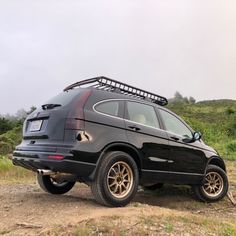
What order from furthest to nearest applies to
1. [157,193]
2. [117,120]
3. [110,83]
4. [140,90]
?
1. [157,193]
2. [140,90]
3. [110,83]
4. [117,120]

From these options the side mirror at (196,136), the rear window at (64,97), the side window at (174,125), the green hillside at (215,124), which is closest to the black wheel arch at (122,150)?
the rear window at (64,97)

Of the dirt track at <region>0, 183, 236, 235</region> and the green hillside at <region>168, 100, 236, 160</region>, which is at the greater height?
the green hillside at <region>168, 100, 236, 160</region>

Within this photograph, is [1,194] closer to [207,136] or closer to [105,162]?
[105,162]

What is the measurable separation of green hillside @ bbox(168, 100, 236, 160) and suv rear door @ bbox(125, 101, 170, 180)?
998cm

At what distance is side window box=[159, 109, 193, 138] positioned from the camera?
8.05 meters

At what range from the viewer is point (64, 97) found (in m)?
7.02

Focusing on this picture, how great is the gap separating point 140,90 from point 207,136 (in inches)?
684

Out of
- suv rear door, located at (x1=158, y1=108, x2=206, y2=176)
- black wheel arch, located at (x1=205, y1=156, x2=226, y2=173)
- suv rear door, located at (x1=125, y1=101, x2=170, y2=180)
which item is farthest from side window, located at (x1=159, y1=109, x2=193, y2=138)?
black wheel arch, located at (x1=205, y1=156, x2=226, y2=173)

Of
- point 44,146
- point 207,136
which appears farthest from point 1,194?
point 207,136

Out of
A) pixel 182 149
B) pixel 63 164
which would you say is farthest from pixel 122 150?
pixel 182 149

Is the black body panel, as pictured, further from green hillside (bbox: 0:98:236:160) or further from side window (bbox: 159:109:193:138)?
green hillside (bbox: 0:98:236:160)

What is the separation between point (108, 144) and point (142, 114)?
3.93ft

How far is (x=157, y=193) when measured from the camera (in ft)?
30.4

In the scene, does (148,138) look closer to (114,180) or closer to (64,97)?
(114,180)
